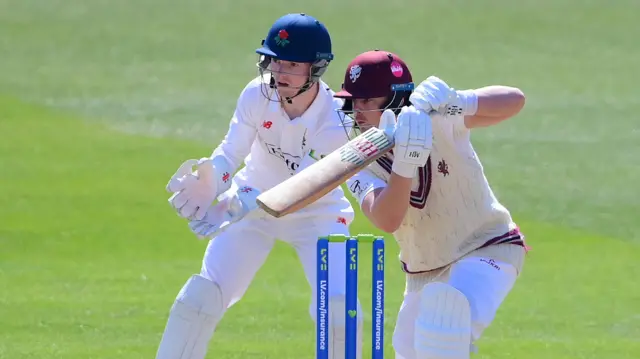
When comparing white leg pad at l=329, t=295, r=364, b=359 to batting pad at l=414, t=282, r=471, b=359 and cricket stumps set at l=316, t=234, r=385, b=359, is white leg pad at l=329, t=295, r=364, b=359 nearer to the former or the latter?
cricket stumps set at l=316, t=234, r=385, b=359

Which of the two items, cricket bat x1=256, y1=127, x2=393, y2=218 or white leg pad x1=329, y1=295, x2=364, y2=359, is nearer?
cricket bat x1=256, y1=127, x2=393, y2=218

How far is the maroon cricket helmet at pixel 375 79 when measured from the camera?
4.26 metres

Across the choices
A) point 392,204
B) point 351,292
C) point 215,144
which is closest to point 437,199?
point 392,204

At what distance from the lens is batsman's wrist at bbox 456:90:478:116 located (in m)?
4.18

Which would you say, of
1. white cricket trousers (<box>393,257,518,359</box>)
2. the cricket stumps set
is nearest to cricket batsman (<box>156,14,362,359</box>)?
the cricket stumps set

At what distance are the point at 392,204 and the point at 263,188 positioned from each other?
44.7 inches

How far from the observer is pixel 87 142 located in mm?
11336

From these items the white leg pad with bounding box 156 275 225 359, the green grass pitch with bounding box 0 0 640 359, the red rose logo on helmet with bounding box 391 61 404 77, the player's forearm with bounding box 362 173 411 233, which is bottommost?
the green grass pitch with bounding box 0 0 640 359

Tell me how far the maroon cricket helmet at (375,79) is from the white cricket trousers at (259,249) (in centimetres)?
85

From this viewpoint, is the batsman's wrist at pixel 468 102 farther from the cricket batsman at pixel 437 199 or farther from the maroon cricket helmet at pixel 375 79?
the maroon cricket helmet at pixel 375 79

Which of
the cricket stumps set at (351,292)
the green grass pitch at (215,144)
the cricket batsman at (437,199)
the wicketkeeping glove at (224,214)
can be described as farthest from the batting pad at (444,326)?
the green grass pitch at (215,144)

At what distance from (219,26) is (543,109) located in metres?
4.62

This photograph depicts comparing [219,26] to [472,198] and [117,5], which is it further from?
[472,198]

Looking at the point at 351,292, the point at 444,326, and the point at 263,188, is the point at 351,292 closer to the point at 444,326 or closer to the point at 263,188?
the point at 444,326
